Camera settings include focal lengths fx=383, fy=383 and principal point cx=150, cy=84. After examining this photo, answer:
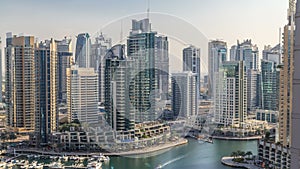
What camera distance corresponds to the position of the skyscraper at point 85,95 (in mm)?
5555

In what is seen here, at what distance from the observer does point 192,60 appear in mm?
6203

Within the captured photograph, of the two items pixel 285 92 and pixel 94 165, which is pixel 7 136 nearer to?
pixel 94 165

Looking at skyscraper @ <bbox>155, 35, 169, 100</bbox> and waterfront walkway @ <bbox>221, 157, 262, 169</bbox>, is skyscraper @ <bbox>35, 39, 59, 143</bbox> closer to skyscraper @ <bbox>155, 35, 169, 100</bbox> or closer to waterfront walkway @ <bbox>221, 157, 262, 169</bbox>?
skyscraper @ <bbox>155, 35, 169, 100</bbox>

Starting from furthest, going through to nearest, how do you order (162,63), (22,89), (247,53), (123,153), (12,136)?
(247,53) < (22,89) < (12,136) < (162,63) < (123,153)

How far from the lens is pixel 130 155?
202 inches

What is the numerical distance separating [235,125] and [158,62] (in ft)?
7.43

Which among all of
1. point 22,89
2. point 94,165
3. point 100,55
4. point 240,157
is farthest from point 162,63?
point 22,89

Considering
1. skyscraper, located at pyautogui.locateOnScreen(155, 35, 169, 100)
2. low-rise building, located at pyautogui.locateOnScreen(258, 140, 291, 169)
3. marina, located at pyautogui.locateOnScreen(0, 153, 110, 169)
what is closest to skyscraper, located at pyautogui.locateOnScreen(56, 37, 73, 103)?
marina, located at pyautogui.locateOnScreen(0, 153, 110, 169)

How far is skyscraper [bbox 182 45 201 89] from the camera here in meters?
5.78

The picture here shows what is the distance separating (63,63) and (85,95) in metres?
2.15

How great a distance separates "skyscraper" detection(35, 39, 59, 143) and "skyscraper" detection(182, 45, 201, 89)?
2112mm

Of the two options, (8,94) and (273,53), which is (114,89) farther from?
(273,53)

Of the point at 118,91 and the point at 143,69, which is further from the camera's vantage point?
the point at 143,69

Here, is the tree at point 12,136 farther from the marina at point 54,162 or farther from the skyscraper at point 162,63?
the skyscraper at point 162,63
